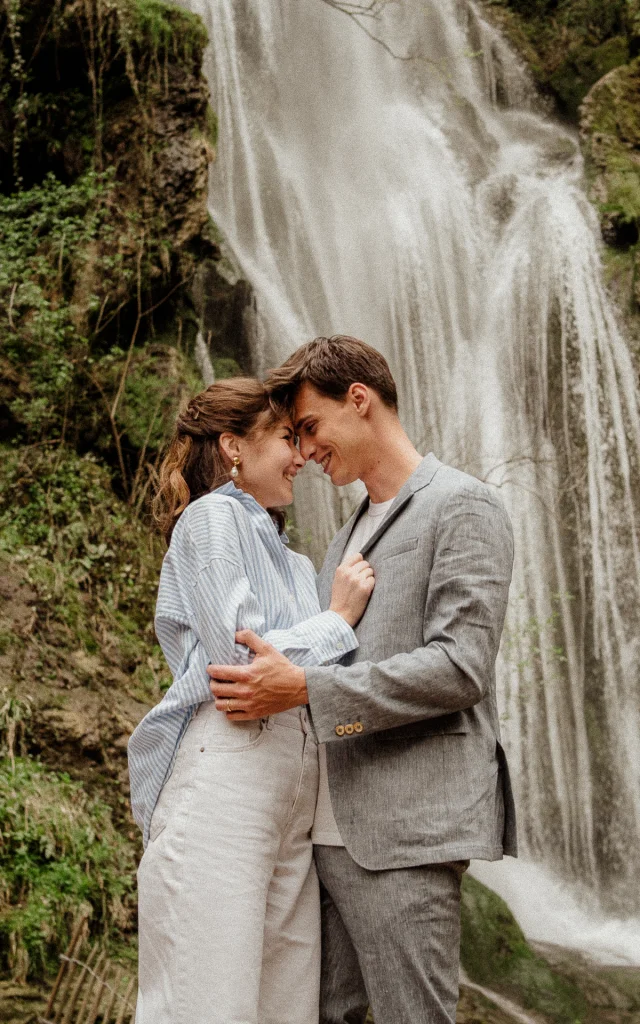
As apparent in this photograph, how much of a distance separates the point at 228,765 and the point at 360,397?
0.98 meters

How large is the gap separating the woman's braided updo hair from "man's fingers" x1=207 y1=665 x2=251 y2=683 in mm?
503

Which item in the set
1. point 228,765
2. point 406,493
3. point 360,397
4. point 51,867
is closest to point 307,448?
point 360,397

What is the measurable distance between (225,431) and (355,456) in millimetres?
348

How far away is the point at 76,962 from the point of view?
3885mm

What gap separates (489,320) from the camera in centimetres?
1097

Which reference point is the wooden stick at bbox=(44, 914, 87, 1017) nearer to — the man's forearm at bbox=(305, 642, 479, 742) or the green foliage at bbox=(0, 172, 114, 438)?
the man's forearm at bbox=(305, 642, 479, 742)

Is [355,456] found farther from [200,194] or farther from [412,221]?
[412,221]

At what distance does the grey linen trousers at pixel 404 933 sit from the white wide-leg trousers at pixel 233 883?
0.13 m

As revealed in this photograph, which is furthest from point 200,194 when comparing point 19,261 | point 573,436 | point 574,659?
point 574,659

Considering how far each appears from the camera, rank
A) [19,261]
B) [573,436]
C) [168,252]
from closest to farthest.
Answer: [19,261], [168,252], [573,436]

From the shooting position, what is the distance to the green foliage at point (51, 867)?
432cm

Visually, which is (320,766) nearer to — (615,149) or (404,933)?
(404,933)

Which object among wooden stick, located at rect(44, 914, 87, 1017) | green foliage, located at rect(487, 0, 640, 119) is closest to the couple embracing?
wooden stick, located at rect(44, 914, 87, 1017)

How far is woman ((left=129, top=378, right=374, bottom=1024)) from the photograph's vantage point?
7.37 ft
